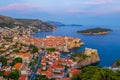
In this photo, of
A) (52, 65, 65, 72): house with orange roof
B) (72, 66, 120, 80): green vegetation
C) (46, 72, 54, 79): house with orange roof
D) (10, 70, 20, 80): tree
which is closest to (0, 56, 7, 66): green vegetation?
(10, 70, 20, 80): tree

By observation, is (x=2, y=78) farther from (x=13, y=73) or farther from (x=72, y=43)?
(x=72, y=43)

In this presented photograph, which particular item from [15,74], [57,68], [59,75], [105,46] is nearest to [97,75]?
[59,75]

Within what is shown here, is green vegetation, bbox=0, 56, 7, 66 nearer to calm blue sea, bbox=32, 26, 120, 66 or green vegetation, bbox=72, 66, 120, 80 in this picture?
green vegetation, bbox=72, 66, 120, 80

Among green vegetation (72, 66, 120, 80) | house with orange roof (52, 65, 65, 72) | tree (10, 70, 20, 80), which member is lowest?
house with orange roof (52, 65, 65, 72)

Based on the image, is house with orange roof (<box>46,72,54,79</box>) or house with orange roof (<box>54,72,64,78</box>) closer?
house with orange roof (<box>46,72,54,79</box>)

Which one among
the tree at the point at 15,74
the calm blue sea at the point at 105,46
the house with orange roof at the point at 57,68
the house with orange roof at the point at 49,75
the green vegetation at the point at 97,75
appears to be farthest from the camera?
the calm blue sea at the point at 105,46

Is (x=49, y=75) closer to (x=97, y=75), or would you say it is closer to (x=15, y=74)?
(x=15, y=74)

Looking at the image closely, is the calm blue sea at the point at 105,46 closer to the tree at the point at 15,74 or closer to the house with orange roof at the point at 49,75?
the house with orange roof at the point at 49,75

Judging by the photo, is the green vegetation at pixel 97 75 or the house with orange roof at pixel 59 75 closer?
the green vegetation at pixel 97 75

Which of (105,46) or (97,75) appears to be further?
(105,46)

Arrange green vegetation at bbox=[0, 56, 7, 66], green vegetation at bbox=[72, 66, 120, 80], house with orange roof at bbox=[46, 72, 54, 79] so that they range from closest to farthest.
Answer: green vegetation at bbox=[72, 66, 120, 80]
house with orange roof at bbox=[46, 72, 54, 79]
green vegetation at bbox=[0, 56, 7, 66]

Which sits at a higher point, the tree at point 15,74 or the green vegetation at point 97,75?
the green vegetation at point 97,75

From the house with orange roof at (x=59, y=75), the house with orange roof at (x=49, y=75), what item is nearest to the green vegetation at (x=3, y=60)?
the house with orange roof at (x=49, y=75)
